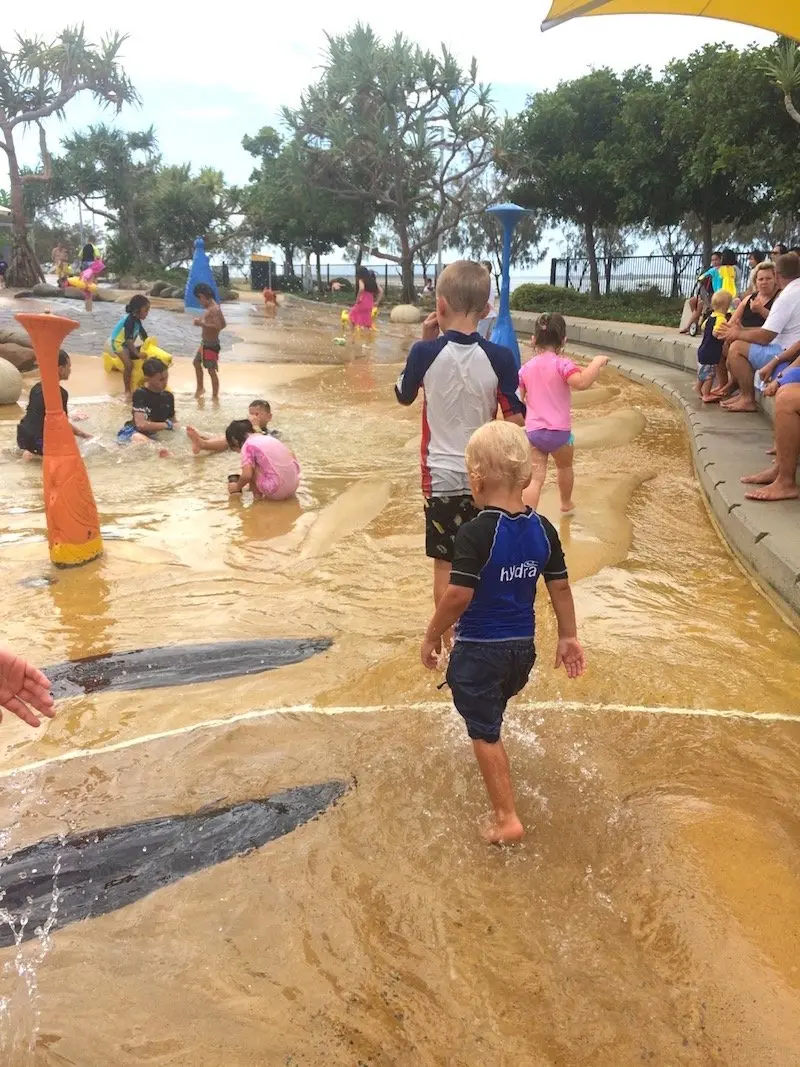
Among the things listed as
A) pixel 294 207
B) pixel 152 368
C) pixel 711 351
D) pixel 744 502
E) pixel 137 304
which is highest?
pixel 294 207

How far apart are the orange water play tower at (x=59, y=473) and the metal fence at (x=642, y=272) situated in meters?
21.1

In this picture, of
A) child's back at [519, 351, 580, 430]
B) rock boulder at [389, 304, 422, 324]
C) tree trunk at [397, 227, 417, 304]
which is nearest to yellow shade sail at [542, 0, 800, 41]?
child's back at [519, 351, 580, 430]

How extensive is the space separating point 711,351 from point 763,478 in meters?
4.01

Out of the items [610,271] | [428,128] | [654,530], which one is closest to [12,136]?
[428,128]

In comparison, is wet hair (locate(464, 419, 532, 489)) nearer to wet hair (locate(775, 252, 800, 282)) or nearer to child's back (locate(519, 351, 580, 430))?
child's back (locate(519, 351, 580, 430))

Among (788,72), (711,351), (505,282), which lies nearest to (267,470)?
(505,282)

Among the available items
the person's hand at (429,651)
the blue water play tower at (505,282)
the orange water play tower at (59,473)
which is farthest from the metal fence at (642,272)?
the person's hand at (429,651)

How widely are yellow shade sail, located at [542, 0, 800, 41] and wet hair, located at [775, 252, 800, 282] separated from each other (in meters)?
3.82

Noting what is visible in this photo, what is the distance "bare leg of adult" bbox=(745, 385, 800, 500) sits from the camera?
17.2 feet

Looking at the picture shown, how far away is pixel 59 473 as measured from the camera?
4.85 meters

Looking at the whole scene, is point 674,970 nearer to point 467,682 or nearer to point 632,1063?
point 632,1063

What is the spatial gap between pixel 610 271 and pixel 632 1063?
2755 cm

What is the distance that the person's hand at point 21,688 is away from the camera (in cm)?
229

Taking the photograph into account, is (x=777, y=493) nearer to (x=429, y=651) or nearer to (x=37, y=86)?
(x=429, y=651)
